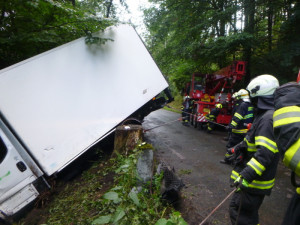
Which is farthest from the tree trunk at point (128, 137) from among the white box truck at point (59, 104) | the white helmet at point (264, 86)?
the white helmet at point (264, 86)

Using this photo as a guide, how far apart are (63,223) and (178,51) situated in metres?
8.17

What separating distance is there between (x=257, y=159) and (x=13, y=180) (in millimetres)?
3078

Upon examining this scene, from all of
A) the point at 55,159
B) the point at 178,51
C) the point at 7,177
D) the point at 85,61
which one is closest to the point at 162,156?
the point at 55,159

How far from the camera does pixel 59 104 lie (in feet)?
10.8

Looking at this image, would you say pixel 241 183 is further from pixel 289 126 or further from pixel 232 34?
pixel 232 34

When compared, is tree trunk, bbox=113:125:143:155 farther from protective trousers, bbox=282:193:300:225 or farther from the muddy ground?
protective trousers, bbox=282:193:300:225

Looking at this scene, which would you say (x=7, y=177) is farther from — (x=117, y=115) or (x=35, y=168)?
(x=117, y=115)

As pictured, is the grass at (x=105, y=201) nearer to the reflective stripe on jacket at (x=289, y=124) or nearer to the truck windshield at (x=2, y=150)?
the truck windshield at (x=2, y=150)

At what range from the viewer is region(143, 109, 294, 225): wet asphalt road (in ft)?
8.68

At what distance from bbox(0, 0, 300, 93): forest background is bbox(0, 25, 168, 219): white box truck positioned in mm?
694

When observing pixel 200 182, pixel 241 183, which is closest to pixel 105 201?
pixel 241 183

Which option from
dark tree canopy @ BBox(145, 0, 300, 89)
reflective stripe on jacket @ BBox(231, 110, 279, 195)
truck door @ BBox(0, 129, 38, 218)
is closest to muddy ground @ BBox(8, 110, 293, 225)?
truck door @ BBox(0, 129, 38, 218)

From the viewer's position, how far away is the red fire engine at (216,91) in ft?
22.1

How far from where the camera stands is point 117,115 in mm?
4148
